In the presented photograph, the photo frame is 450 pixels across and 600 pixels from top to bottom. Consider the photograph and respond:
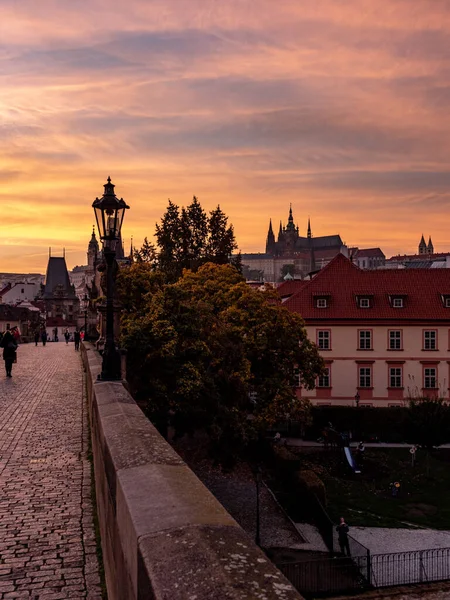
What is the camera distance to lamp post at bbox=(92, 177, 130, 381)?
13695mm

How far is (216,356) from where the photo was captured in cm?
2838

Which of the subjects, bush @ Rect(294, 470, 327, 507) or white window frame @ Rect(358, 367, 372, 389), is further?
white window frame @ Rect(358, 367, 372, 389)

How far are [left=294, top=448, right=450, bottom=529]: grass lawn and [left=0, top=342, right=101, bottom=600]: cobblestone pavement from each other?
1762 centimetres

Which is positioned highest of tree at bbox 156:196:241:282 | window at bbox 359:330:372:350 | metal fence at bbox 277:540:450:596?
tree at bbox 156:196:241:282

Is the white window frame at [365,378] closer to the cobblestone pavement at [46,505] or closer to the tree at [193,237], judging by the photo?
the tree at [193,237]

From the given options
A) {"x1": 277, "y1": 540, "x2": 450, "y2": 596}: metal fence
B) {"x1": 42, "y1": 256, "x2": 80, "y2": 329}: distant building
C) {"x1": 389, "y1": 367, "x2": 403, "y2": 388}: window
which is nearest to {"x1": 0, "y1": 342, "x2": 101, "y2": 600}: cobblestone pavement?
{"x1": 277, "y1": 540, "x2": 450, "y2": 596}: metal fence

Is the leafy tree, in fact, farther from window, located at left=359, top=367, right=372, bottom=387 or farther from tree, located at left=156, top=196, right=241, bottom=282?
window, located at left=359, top=367, right=372, bottom=387

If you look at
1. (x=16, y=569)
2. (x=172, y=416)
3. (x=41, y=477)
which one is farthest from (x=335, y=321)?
(x=16, y=569)

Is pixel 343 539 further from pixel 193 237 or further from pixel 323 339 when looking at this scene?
pixel 193 237

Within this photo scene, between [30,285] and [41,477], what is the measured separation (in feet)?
537

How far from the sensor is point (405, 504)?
30391 mm

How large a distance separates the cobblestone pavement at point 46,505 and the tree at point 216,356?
6021 millimetres

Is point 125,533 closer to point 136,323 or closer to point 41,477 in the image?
point 41,477

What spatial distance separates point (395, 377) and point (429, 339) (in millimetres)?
4298
